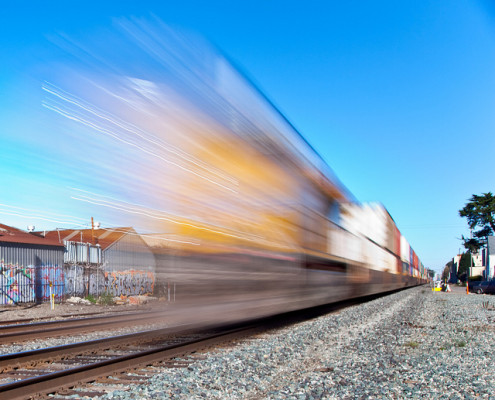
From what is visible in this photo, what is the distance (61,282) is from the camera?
70.6ft

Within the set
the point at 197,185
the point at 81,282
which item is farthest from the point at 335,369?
the point at 81,282

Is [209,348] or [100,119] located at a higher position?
[100,119]

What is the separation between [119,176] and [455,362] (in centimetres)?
466

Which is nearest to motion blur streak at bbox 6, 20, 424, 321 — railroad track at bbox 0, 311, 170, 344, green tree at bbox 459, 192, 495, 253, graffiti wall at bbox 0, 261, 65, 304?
railroad track at bbox 0, 311, 170, 344

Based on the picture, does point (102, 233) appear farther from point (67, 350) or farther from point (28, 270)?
point (28, 270)

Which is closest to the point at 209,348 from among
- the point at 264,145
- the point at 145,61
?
the point at 264,145

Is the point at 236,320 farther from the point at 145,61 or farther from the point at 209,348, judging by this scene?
the point at 145,61

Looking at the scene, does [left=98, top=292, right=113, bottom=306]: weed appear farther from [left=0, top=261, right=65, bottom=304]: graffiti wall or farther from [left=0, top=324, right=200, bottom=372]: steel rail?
[left=0, top=324, right=200, bottom=372]: steel rail

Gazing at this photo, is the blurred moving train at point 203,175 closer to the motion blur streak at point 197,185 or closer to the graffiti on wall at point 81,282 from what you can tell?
the motion blur streak at point 197,185

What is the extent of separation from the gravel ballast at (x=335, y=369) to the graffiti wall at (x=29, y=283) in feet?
51.2

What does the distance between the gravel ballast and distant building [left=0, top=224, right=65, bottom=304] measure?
15147 mm

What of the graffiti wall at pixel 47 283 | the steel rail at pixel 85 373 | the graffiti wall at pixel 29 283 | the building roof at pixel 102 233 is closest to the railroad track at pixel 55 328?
the steel rail at pixel 85 373

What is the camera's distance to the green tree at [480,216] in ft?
215

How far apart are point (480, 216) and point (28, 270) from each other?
206 ft
